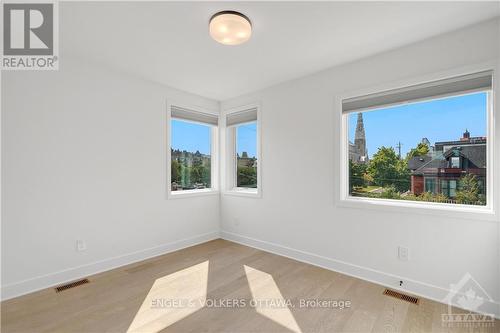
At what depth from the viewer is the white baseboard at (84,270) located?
2428 millimetres

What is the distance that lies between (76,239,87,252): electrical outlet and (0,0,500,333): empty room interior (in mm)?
18

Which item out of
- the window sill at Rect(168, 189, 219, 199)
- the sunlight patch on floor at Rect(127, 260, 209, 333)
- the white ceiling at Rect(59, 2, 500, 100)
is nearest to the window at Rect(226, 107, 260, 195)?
the window sill at Rect(168, 189, 219, 199)

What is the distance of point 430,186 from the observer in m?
2.55

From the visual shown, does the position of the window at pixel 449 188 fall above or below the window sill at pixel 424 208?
above

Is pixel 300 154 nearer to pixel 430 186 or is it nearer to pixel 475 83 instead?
pixel 430 186

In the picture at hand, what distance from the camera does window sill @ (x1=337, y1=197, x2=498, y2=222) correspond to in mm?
2168

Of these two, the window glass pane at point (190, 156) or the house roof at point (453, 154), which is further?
the window glass pane at point (190, 156)

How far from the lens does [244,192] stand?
4.16 metres

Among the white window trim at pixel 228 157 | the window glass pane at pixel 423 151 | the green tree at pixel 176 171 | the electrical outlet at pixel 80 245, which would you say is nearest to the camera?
the window glass pane at pixel 423 151

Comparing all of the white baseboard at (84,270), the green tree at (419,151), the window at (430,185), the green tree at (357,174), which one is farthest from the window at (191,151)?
the window at (430,185)

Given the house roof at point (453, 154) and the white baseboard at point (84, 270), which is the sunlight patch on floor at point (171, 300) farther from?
the house roof at point (453, 154)

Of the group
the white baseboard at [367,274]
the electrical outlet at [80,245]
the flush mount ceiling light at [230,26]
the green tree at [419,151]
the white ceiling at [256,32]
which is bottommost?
the white baseboard at [367,274]

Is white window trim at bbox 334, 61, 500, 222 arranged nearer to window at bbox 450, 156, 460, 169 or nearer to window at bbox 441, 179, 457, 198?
window at bbox 441, 179, 457, 198

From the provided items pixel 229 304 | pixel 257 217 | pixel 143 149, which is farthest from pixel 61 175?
pixel 257 217
